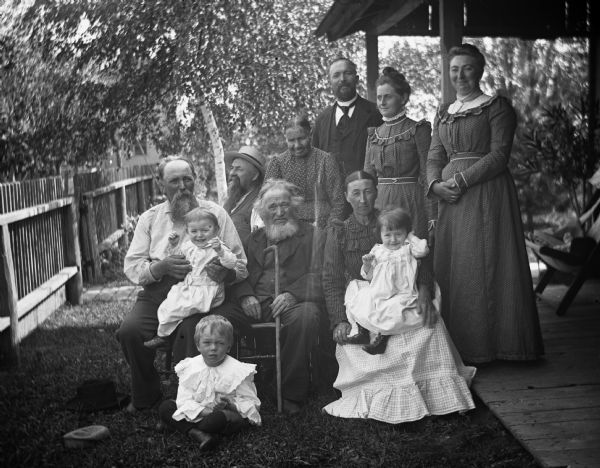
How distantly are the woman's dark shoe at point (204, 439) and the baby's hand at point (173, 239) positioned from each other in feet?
4.06

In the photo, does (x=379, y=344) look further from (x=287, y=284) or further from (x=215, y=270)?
(x=215, y=270)

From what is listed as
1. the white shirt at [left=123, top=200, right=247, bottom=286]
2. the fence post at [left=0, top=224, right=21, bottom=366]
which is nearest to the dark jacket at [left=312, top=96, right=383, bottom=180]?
the white shirt at [left=123, top=200, right=247, bottom=286]

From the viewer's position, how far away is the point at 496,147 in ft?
14.8

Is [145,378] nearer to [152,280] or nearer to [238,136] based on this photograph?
[152,280]

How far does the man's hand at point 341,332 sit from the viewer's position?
443 centimetres

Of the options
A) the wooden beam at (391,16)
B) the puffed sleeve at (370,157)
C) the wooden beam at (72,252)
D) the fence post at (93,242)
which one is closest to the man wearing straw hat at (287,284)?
the puffed sleeve at (370,157)

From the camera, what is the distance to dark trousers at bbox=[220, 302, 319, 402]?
443cm

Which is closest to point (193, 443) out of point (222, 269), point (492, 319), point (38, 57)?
point (222, 269)

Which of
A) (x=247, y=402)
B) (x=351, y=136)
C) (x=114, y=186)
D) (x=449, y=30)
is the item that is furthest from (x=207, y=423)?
(x=114, y=186)

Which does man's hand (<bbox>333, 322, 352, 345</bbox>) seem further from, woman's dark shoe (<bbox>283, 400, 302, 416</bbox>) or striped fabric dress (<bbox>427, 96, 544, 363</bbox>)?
striped fabric dress (<bbox>427, 96, 544, 363</bbox>)

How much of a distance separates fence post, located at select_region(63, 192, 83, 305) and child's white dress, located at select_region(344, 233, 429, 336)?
190 inches

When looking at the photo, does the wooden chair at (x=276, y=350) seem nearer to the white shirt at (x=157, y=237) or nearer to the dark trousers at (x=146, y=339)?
the dark trousers at (x=146, y=339)

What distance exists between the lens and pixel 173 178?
4.58 m

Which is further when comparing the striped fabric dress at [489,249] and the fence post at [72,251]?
the fence post at [72,251]
